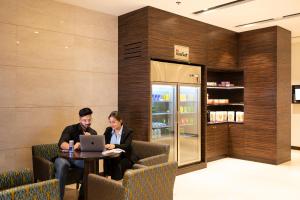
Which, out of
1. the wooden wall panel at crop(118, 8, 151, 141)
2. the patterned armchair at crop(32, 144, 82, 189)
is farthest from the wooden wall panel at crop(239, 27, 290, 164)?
the patterned armchair at crop(32, 144, 82, 189)

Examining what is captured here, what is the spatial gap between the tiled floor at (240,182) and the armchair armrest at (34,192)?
1770 millimetres

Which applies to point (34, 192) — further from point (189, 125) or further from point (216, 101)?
point (216, 101)

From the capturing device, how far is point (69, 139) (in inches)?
142

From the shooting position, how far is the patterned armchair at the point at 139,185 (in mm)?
2428

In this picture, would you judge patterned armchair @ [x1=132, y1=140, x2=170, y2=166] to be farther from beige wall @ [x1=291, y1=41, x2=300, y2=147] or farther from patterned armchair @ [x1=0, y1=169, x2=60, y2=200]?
beige wall @ [x1=291, y1=41, x2=300, y2=147]

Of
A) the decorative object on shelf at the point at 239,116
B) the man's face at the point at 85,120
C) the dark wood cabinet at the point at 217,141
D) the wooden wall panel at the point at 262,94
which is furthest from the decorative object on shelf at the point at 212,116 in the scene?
the man's face at the point at 85,120

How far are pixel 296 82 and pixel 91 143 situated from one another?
20.9 feet

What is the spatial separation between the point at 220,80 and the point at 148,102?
3116 millimetres

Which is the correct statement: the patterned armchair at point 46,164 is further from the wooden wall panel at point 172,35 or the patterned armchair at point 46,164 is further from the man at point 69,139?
the wooden wall panel at point 172,35

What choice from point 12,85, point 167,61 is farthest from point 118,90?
point 12,85

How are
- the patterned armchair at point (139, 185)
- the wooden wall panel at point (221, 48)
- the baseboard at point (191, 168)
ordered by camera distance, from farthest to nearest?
the wooden wall panel at point (221, 48) → the baseboard at point (191, 168) → the patterned armchair at point (139, 185)

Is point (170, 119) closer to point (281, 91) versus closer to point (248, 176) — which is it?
point (248, 176)

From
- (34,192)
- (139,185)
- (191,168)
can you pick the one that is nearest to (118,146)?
(139,185)

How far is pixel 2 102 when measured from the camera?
3717 millimetres
